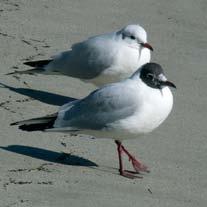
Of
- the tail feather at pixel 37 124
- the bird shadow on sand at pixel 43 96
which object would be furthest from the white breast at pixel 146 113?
the bird shadow on sand at pixel 43 96

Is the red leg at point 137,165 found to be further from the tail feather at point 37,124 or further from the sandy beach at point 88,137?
the tail feather at point 37,124

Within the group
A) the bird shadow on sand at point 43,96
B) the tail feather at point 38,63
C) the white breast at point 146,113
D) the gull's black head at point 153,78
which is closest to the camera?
the white breast at point 146,113

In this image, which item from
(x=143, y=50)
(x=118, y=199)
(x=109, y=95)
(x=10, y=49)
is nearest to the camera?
(x=118, y=199)

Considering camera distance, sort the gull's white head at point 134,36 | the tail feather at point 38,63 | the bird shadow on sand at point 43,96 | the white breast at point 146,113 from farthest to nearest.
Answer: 1. the tail feather at point 38,63
2. the gull's white head at point 134,36
3. the bird shadow on sand at point 43,96
4. the white breast at point 146,113

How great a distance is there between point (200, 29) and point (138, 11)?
2.66 feet

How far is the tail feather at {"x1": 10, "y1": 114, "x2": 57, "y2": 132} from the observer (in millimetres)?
7254

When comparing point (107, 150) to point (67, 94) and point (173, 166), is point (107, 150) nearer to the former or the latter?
point (173, 166)

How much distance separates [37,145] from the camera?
7.52 meters

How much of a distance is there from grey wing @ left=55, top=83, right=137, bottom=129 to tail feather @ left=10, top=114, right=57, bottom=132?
0.18ft

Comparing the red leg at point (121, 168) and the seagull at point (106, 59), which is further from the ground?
the seagull at point (106, 59)

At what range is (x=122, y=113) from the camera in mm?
7090

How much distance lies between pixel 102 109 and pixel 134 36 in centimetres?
177

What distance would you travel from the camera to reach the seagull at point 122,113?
705cm

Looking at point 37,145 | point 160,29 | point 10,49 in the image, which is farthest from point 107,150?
point 160,29
